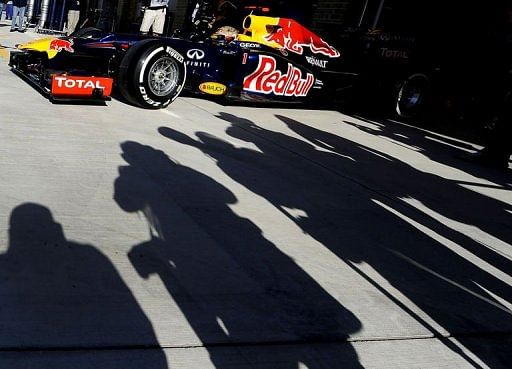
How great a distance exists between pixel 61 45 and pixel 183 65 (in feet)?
5.37

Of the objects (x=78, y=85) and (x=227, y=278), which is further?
(x=78, y=85)

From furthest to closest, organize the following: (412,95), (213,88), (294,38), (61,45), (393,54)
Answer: (412,95), (393,54), (294,38), (213,88), (61,45)

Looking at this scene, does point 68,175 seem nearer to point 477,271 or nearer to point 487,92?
point 477,271

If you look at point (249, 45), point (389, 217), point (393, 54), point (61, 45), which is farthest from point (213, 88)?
point (389, 217)

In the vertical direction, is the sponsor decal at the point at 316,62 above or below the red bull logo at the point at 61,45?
above

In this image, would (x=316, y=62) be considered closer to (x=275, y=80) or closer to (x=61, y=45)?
(x=275, y=80)

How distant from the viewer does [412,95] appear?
34.4 ft

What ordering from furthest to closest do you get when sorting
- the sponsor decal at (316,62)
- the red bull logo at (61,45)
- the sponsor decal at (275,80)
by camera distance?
1. the sponsor decal at (316,62)
2. the sponsor decal at (275,80)
3. the red bull logo at (61,45)

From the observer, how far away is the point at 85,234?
2961 millimetres

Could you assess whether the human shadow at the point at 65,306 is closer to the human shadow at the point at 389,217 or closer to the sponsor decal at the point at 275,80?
the human shadow at the point at 389,217

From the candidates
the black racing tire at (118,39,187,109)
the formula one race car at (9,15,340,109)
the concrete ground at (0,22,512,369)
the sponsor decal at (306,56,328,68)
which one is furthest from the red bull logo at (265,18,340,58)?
the concrete ground at (0,22,512,369)

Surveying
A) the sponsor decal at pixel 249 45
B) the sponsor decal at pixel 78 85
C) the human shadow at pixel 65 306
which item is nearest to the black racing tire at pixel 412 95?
the sponsor decal at pixel 249 45

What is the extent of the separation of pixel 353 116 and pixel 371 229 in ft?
20.9

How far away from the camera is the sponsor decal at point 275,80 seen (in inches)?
312
